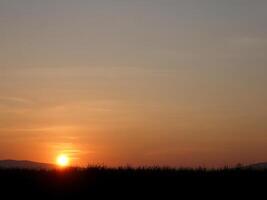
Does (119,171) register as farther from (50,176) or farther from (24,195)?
(24,195)

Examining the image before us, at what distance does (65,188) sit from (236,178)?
6.00m

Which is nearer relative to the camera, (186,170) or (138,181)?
(138,181)

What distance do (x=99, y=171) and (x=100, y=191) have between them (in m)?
2.67

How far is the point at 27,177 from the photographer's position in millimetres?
23109

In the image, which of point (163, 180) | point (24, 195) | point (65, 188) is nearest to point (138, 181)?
point (163, 180)

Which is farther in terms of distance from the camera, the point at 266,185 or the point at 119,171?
the point at 119,171

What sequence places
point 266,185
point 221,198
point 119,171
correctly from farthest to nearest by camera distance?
point 119,171 < point 266,185 < point 221,198

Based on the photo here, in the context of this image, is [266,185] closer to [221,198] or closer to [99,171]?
[221,198]

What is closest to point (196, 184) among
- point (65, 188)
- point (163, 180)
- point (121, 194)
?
point (163, 180)

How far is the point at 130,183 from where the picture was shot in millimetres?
22156

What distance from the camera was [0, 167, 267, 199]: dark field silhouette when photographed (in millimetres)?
21219

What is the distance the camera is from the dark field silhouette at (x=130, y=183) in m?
21.2

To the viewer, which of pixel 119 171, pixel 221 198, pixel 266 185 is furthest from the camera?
pixel 119 171

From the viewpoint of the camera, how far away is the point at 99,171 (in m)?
24.1
